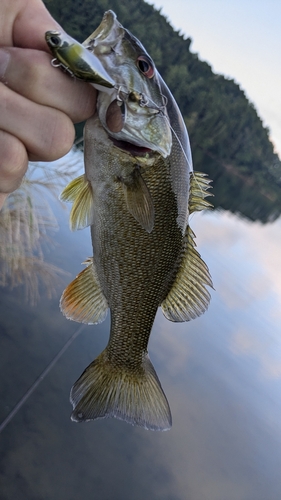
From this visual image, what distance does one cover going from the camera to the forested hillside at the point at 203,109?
5291cm

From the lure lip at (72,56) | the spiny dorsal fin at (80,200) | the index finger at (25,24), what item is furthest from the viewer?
the spiny dorsal fin at (80,200)

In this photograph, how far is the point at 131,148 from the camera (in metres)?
1.60

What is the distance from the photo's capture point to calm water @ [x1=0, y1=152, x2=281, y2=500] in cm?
403

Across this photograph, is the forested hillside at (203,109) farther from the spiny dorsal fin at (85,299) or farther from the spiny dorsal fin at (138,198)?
the spiny dorsal fin at (138,198)

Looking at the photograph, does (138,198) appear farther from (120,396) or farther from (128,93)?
(120,396)

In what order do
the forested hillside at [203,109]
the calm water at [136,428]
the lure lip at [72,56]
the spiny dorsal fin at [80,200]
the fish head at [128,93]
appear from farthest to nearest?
the forested hillside at [203,109] < the calm water at [136,428] < the spiny dorsal fin at [80,200] < the fish head at [128,93] < the lure lip at [72,56]

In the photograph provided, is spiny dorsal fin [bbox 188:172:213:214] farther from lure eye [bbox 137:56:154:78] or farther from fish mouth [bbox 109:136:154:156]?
lure eye [bbox 137:56:154:78]

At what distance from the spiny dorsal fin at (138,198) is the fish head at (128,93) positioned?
0.17 metres

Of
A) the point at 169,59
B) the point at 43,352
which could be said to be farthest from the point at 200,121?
the point at 43,352

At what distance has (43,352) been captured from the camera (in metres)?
4.90

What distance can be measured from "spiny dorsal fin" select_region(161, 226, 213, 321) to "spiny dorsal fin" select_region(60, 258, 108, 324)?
0.42m

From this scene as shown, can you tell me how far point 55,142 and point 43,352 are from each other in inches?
166

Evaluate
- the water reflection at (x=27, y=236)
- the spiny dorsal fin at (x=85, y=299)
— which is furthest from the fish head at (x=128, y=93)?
the water reflection at (x=27, y=236)

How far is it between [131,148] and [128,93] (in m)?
0.24
